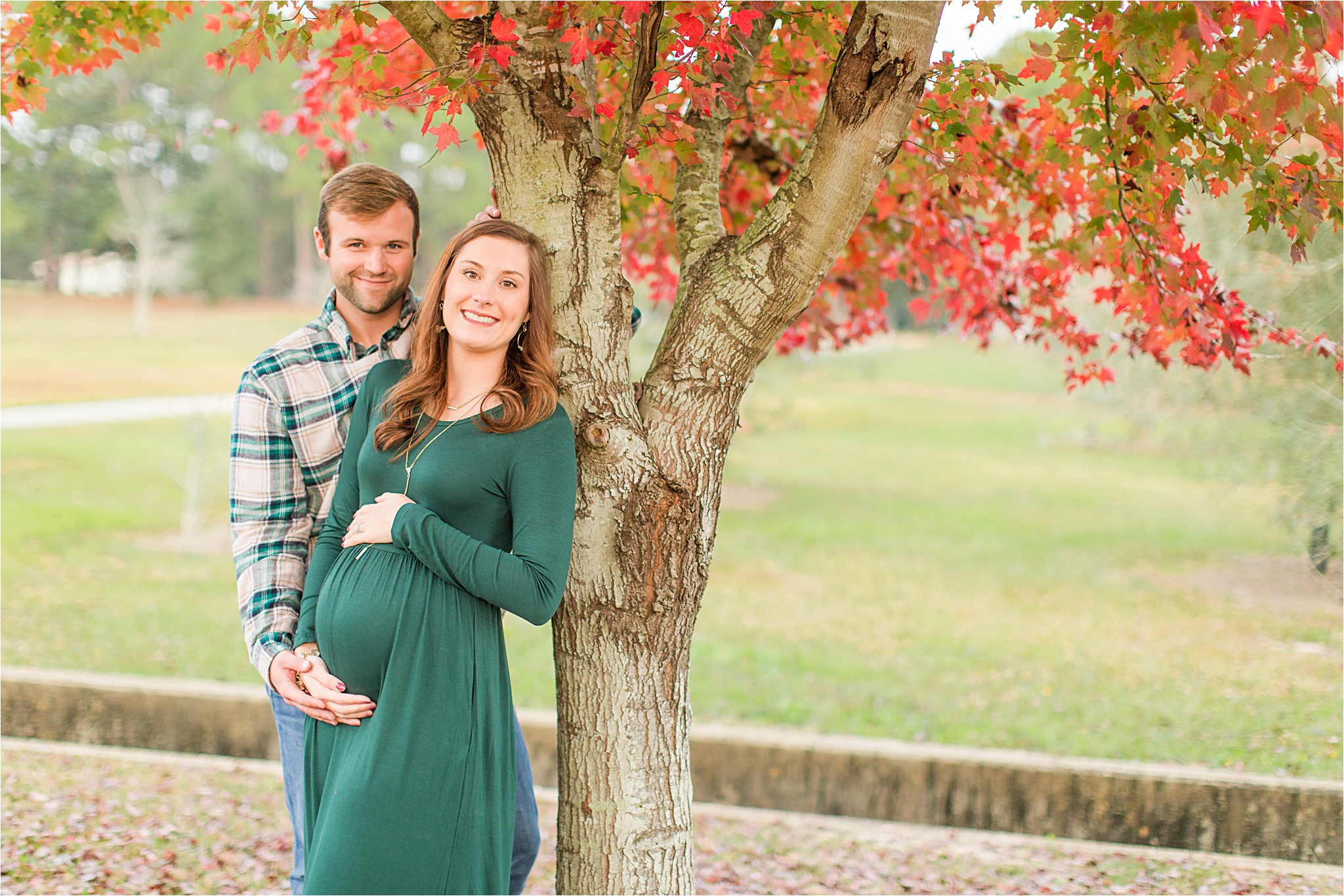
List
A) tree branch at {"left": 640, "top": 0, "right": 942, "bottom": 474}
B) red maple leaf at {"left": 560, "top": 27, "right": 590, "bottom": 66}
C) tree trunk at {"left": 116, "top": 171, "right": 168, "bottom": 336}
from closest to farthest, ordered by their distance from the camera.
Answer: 1. red maple leaf at {"left": 560, "top": 27, "right": 590, "bottom": 66}
2. tree branch at {"left": 640, "top": 0, "right": 942, "bottom": 474}
3. tree trunk at {"left": 116, "top": 171, "right": 168, "bottom": 336}

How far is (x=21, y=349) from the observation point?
66.7ft

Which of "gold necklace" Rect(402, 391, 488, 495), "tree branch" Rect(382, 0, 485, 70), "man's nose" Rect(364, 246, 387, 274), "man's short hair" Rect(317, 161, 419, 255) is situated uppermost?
"tree branch" Rect(382, 0, 485, 70)

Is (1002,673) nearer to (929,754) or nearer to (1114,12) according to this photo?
(929,754)

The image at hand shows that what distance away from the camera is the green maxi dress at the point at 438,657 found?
202cm

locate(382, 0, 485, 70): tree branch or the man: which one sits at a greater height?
locate(382, 0, 485, 70): tree branch

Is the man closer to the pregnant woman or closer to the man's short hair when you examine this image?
the man's short hair

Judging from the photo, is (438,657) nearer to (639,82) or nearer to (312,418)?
(312,418)

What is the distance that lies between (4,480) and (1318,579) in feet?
47.0

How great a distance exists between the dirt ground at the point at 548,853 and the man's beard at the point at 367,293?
2260mm

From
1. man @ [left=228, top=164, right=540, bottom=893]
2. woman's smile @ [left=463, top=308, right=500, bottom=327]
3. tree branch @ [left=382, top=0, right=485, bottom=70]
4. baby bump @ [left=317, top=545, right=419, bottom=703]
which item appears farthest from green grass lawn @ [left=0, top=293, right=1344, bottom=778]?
tree branch @ [left=382, top=0, right=485, bottom=70]

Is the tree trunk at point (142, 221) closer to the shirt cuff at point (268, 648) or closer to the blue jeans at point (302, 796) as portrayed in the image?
the blue jeans at point (302, 796)

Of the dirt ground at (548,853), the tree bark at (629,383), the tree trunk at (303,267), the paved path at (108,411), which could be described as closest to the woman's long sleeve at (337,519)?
the tree bark at (629,383)

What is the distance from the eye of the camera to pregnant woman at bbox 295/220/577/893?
6.65 feet

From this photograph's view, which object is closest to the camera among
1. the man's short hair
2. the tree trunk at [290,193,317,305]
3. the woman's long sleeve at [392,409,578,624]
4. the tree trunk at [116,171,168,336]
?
the woman's long sleeve at [392,409,578,624]
